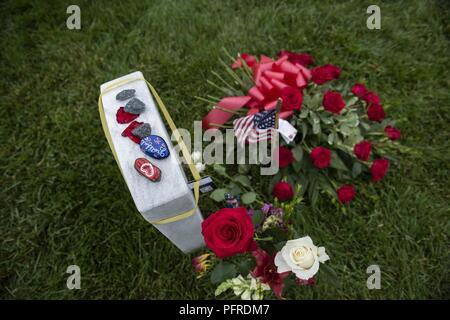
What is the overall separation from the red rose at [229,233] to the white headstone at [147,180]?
172mm

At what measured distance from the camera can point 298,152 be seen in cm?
194

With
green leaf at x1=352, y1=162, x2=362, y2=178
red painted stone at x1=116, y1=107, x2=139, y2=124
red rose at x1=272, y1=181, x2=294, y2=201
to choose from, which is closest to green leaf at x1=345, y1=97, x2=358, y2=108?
green leaf at x1=352, y1=162, x2=362, y2=178

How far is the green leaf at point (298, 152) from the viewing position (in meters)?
1.93

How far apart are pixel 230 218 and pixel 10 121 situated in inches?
75.1

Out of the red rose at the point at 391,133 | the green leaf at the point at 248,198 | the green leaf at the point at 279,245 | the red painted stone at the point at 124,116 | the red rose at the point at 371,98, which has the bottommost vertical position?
the green leaf at the point at 248,198

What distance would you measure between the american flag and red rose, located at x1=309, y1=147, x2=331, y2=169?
24cm

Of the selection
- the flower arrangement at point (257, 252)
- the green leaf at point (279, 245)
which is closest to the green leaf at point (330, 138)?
the flower arrangement at point (257, 252)

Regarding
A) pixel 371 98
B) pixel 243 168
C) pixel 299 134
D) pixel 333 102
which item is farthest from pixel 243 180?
pixel 371 98

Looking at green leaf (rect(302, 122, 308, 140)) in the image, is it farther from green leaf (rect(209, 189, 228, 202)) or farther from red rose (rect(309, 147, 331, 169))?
green leaf (rect(209, 189, 228, 202))

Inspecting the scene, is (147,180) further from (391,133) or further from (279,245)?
(391,133)

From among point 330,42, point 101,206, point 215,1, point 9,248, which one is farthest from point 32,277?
point 330,42

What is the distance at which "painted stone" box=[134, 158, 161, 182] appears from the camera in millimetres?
1240

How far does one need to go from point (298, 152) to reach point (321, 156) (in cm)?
15

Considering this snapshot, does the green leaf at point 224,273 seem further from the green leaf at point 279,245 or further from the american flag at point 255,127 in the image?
the american flag at point 255,127
